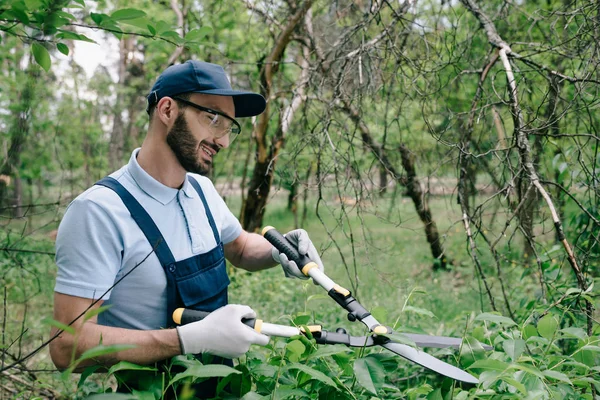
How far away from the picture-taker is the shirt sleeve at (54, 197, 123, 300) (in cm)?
156

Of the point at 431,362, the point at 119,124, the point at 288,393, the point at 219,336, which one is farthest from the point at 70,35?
the point at 119,124

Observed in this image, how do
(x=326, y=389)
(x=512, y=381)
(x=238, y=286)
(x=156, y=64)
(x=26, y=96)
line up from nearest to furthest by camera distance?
(x=512, y=381), (x=326, y=389), (x=26, y=96), (x=238, y=286), (x=156, y=64)

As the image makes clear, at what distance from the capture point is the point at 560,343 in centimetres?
278

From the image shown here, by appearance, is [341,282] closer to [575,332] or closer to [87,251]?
[575,332]

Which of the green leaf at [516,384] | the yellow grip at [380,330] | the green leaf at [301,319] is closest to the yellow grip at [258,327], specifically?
the green leaf at [301,319]

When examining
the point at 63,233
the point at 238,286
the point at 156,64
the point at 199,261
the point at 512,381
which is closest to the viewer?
the point at 512,381

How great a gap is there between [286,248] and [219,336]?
71 cm

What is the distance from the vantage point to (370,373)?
143cm

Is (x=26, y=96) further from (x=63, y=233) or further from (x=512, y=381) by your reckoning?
(x=512, y=381)

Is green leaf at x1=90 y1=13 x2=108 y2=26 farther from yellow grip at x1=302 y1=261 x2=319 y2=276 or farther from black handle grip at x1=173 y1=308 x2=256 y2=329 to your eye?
yellow grip at x1=302 y1=261 x2=319 y2=276

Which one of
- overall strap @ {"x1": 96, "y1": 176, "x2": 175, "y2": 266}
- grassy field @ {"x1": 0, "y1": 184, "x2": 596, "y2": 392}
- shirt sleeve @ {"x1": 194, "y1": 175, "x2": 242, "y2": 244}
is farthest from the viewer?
grassy field @ {"x1": 0, "y1": 184, "x2": 596, "y2": 392}

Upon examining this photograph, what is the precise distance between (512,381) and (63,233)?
4.56ft

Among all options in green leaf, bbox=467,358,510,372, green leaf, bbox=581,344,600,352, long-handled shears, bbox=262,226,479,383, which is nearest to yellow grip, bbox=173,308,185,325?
long-handled shears, bbox=262,226,479,383

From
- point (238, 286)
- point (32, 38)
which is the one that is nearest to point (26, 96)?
point (32, 38)
